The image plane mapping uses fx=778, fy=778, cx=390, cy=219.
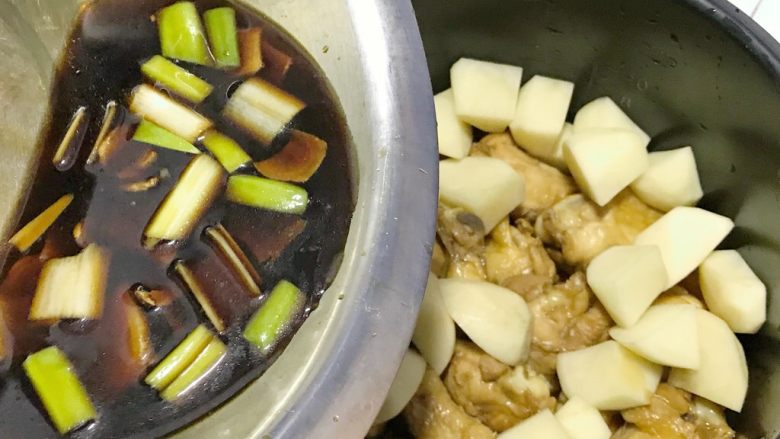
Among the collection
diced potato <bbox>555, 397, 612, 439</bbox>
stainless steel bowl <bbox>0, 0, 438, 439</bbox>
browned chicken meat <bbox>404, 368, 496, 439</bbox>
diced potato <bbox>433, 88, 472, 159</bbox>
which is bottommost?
browned chicken meat <bbox>404, 368, 496, 439</bbox>

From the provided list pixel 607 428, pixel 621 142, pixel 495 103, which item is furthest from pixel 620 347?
pixel 495 103

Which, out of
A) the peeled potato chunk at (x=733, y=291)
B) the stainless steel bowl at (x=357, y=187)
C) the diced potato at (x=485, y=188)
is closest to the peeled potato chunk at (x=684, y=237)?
the peeled potato chunk at (x=733, y=291)

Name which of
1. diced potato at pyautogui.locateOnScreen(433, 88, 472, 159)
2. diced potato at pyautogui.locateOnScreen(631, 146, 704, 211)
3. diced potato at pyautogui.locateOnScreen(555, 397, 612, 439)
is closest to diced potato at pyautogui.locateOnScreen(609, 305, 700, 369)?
diced potato at pyautogui.locateOnScreen(555, 397, 612, 439)

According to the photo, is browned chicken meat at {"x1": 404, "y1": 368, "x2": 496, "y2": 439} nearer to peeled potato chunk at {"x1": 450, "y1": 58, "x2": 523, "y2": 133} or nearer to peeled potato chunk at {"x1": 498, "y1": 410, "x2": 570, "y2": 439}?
peeled potato chunk at {"x1": 498, "y1": 410, "x2": 570, "y2": 439}

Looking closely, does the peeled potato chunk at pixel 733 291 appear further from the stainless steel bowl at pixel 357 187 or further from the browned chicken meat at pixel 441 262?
the stainless steel bowl at pixel 357 187

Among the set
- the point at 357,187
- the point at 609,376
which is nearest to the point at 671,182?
the point at 609,376

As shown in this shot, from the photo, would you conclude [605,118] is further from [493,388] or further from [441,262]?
[493,388]
